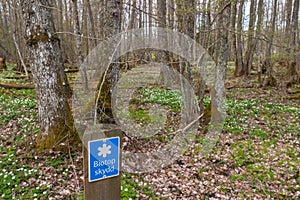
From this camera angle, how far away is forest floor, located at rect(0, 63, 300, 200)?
13.7 ft

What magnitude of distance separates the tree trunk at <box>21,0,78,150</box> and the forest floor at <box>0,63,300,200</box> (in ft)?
1.37

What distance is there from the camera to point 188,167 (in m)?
5.21

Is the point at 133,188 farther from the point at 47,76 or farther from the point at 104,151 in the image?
the point at 47,76

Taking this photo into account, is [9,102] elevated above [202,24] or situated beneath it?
situated beneath

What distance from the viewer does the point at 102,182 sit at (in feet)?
7.56

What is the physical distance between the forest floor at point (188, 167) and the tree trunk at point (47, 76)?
42 centimetres

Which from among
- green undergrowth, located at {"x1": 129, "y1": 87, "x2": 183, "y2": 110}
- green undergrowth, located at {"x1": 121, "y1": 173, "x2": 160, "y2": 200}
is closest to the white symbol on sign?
green undergrowth, located at {"x1": 121, "y1": 173, "x2": 160, "y2": 200}

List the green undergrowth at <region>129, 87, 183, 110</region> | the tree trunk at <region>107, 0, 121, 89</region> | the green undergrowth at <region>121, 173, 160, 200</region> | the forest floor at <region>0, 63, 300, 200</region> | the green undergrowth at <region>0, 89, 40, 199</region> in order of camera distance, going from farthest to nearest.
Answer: the green undergrowth at <region>129, 87, 183, 110</region> → the tree trunk at <region>107, 0, 121, 89</region> → the forest floor at <region>0, 63, 300, 200</region> → the green undergrowth at <region>121, 173, 160, 200</region> → the green undergrowth at <region>0, 89, 40, 199</region>

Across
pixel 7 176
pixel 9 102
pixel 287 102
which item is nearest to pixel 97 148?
pixel 7 176

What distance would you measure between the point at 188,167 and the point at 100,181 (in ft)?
10.8

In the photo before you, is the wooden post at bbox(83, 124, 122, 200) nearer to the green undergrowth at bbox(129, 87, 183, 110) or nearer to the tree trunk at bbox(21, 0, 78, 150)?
the tree trunk at bbox(21, 0, 78, 150)

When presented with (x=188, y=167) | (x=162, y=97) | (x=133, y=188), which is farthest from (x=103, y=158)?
(x=162, y=97)

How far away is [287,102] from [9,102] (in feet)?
35.9

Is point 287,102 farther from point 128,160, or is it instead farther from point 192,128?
point 128,160
